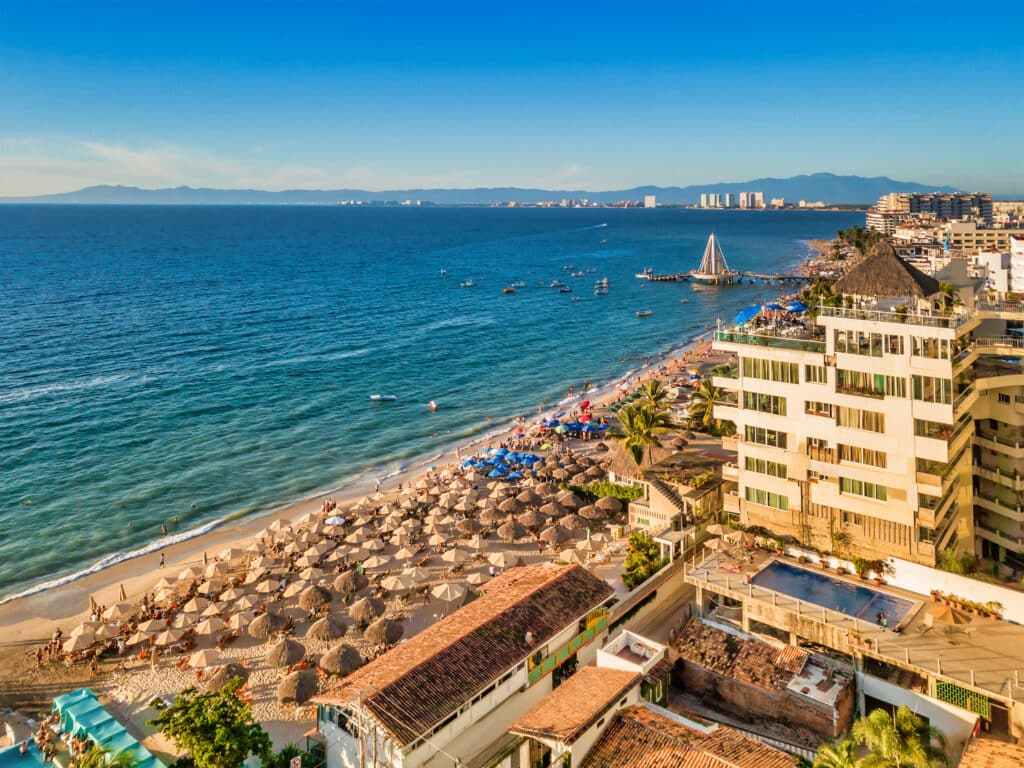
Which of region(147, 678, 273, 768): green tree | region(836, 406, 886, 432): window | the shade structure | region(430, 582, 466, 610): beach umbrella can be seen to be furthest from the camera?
region(430, 582, 466, 610): beach umbrella

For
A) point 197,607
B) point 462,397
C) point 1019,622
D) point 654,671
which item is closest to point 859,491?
point 1019,622

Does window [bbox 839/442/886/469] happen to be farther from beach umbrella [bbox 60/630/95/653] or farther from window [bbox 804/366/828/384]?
beach umbrella [bbox 60/630/95/653]

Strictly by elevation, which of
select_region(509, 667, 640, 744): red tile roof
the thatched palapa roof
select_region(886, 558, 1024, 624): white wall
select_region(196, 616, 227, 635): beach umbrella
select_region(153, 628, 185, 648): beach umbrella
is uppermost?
the thatched palapa roof

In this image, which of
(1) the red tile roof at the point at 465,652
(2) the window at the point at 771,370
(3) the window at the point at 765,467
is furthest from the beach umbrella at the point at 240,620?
(2) the window at the point at 771,370

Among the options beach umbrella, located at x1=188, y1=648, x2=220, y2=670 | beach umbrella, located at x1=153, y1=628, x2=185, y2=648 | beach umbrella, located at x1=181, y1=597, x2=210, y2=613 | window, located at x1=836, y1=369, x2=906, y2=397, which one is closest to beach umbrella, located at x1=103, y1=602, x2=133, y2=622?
beach umbrella, located at x1=181, y1=597, x2=210, y2=613

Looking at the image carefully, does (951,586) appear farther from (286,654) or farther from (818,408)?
(286,654)

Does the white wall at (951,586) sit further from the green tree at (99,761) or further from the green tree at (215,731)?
the green tree at (99,761)
